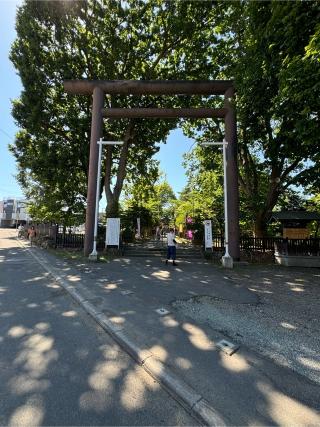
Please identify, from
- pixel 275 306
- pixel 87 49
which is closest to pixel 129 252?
pixel 275 306

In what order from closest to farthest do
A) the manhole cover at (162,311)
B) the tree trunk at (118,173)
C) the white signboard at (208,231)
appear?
the manhole cover at (162,311)
the white signboard at (208,231)
the tree trunk at (118,173)

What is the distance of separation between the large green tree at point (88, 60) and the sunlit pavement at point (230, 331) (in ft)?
29.7

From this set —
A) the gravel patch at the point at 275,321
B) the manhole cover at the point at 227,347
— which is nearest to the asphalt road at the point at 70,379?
the manhole cover at the point at 227,347

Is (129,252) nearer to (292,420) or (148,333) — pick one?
(148,333)

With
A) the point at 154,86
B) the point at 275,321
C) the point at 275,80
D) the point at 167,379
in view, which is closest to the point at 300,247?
the point at 275,80

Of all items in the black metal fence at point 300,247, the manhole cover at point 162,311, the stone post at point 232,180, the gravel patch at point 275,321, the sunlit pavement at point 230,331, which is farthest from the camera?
the black metal fence at point 300,247

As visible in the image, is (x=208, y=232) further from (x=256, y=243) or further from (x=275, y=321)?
(x=275, y=321)

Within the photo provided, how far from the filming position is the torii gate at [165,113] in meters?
12.5

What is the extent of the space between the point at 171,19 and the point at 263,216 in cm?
1379

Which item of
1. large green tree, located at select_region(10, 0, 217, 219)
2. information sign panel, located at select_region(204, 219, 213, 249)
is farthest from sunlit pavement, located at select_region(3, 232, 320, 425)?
large green tree, located at select_region(10, 0, 217, 219)

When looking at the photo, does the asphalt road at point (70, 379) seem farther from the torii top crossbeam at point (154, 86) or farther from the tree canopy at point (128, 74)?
the torii top crossbeam at point (154, 86)

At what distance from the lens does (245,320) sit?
4.80m

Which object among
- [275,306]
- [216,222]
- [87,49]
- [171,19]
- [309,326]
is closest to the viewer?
[309,326]

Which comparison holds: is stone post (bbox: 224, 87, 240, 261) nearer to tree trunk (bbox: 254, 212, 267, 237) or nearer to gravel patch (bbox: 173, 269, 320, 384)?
gravel patch (bbox: 173, 269, 320, 384)
